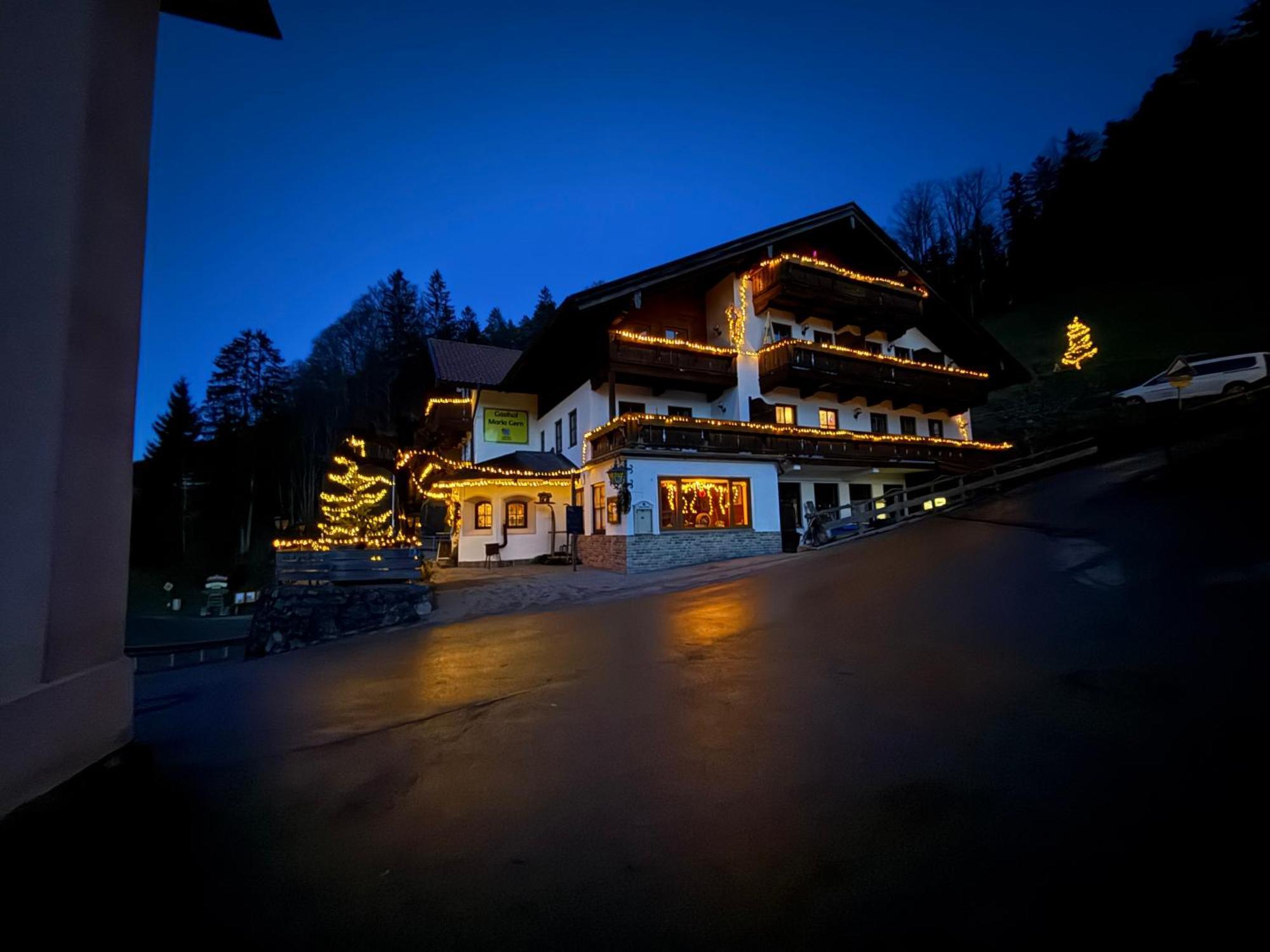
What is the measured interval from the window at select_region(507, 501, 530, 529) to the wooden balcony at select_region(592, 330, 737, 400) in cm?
728

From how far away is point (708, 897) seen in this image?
1.68 m

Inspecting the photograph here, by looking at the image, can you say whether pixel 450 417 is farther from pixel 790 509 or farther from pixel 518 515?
pixel 790 509

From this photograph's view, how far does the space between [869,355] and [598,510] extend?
13274 mm

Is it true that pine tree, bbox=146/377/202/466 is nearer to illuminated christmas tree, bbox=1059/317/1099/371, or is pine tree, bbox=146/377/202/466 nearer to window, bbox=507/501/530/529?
window, bbox=507/501/530/529

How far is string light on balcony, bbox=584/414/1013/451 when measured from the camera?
56.9 ft

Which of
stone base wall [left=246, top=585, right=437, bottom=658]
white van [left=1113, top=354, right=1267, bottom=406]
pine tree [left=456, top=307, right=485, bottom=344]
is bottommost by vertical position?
Answer: stone base wall [left=246, top=585, right=437, bottom=658]

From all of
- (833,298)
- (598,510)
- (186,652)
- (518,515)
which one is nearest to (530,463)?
(518,515)

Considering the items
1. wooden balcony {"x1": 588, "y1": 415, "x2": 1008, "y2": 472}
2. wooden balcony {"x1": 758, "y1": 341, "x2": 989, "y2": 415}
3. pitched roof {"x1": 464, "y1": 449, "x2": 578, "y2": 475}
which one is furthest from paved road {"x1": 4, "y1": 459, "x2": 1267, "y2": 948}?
pitched roof {"x1": 464, "y1": 449, "x2": 578, "y2": 475}

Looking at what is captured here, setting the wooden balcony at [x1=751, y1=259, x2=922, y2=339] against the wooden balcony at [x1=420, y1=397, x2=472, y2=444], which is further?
the wooden balcony at [x1=420, y1=397, x2=472, y2=444]

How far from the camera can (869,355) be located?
21688 mm

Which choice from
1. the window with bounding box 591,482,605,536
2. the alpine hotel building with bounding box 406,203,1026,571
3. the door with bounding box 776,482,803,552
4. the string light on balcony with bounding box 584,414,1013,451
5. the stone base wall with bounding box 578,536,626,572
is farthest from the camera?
the door with bounding box 776,482,803,552

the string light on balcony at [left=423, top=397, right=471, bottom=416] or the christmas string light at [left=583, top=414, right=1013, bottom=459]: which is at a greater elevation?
the string light on balcony at [left=423, top=397, right=471, bottom=416]

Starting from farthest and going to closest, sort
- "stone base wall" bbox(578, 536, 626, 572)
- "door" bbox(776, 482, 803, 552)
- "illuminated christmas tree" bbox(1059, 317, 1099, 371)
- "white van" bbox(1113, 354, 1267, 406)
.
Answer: "illuminated christmas tree" bbox(1059, 317, 1099, 371), "door" bbox(776, 482, 803, 552), "white van" bbox(1113, 354, 1267, 406), "stone base wall" bbox(578, 536, 626, 572)

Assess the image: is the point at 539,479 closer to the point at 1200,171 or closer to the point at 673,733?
the point at 673,733
